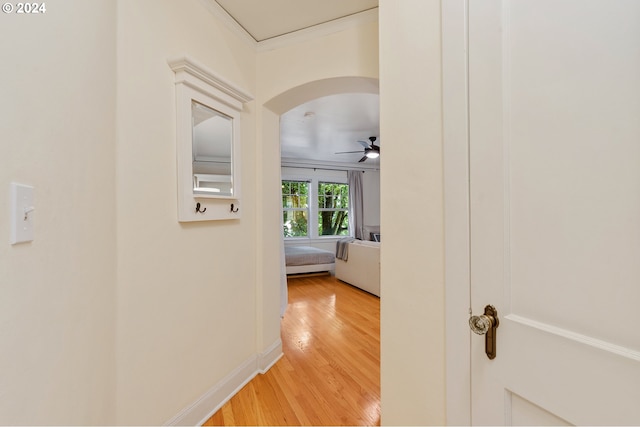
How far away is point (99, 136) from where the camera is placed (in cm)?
100

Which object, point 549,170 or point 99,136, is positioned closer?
point 549,170

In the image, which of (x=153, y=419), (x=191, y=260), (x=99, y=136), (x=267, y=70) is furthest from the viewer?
(x=267, y=70)

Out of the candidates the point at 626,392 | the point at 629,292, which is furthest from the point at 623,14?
the point at 626,392

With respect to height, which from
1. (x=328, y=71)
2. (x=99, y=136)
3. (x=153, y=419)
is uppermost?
(x=328, y=71)

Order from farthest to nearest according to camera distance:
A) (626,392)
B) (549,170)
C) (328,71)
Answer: (328,71) < (549,170) < (626,392)

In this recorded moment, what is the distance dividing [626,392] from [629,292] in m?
0.19

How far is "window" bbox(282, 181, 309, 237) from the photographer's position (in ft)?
21.0

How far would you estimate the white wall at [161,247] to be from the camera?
117 cm

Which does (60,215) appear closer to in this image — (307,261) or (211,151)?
(211,151)

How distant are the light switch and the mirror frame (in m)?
0.73

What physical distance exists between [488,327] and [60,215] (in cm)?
131

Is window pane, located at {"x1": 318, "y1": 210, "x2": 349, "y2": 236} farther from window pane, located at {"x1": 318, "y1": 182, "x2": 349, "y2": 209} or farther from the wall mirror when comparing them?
the wall mirror

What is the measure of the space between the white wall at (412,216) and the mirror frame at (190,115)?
102 centimetres

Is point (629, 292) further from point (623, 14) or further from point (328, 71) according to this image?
point (328, 71)
